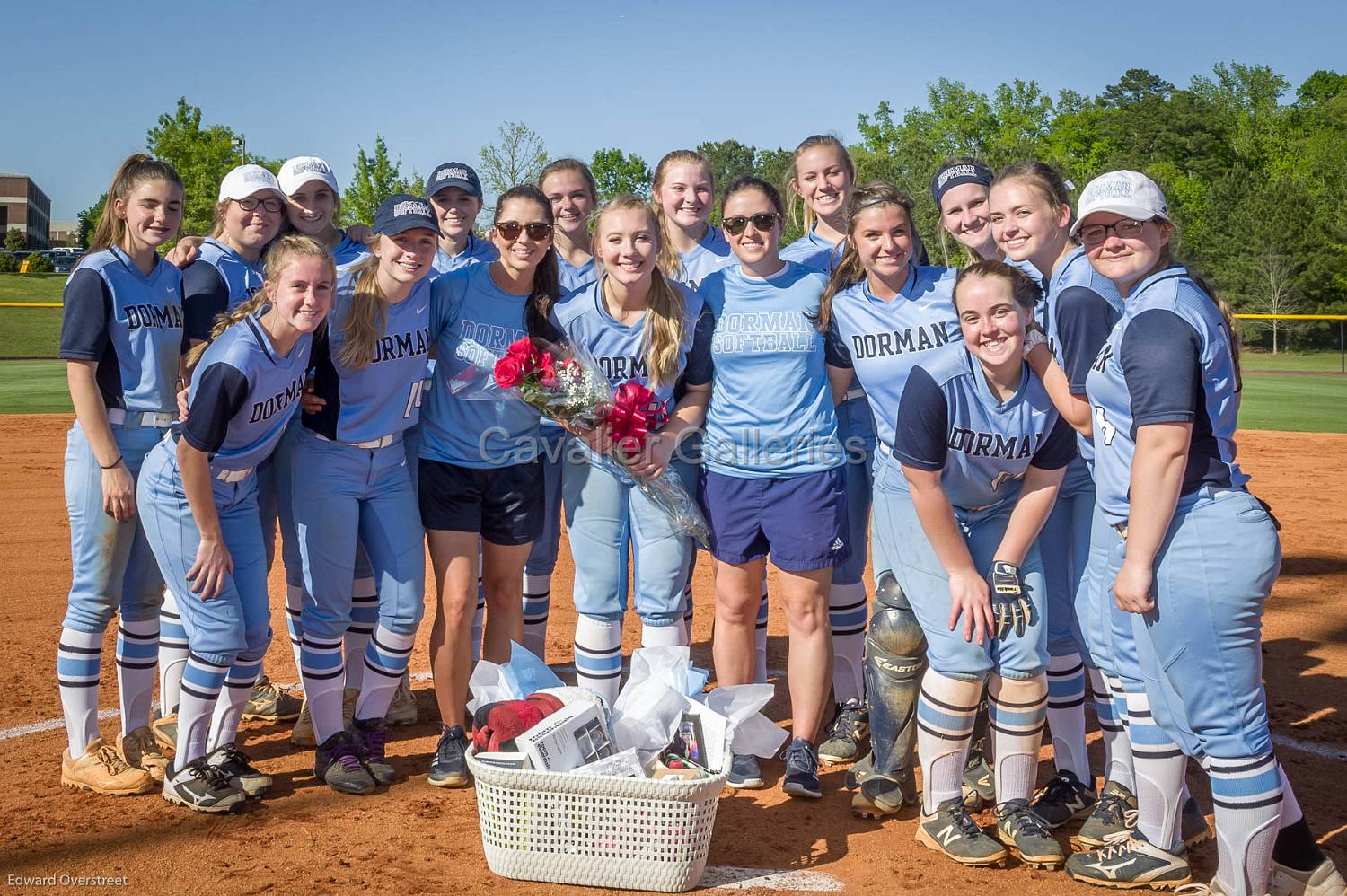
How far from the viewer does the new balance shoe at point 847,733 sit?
4.63m

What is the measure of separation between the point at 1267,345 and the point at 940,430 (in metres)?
34.3

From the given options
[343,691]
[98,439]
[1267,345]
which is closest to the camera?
[98,439]

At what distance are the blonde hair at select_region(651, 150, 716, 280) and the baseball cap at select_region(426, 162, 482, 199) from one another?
0.83m

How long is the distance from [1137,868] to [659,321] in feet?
8.04

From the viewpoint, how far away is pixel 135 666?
4336 millimetres

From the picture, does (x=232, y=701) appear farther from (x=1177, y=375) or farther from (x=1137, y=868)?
(x=1177, y=375)

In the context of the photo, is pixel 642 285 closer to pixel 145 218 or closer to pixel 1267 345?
pixel 145 218

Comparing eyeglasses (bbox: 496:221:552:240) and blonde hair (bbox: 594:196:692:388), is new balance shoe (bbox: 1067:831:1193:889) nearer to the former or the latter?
blonde hair (bbox: 594:196:692:388)

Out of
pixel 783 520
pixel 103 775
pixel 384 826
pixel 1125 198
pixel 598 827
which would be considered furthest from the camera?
pixel 783 520

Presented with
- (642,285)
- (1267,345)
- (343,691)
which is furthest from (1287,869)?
(1267,345)

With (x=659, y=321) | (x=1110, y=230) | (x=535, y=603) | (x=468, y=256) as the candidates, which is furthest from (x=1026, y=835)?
(x=468, y=256)

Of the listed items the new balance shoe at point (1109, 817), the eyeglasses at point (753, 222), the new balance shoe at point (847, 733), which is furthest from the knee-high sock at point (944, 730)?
the eyeglasses at point (753, 222)

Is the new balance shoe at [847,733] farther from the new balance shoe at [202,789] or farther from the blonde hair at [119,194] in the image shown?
the blonde hair at [119,194]

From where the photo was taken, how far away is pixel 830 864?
3.62 metres
